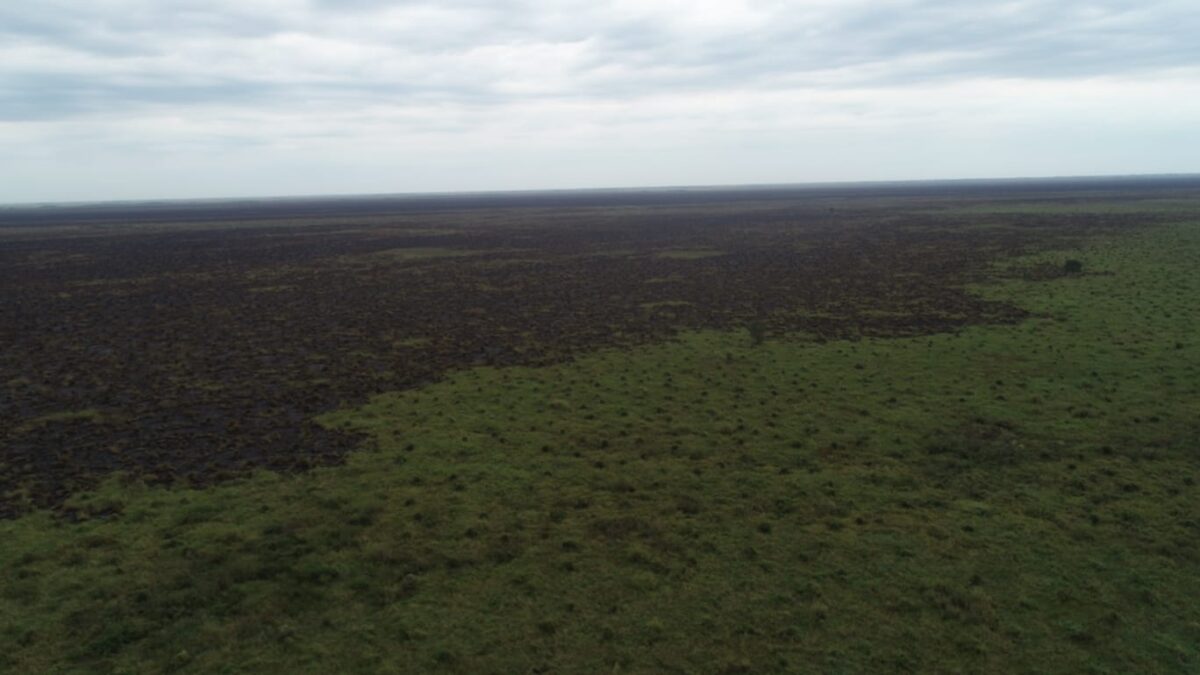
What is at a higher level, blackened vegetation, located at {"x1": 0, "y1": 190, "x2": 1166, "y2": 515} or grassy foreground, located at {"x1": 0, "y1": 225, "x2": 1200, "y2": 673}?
blackened vegetation, located at {"x1": 0, "y1": 190, "x2": 1166, "y2": 515}

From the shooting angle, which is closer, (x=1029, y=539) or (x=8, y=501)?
(x=1029, y=539)

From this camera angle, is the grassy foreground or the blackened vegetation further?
the blackened vegetation

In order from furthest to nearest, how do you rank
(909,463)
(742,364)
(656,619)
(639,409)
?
1. (742,364)
2. (639,409)
3. (909,463)
4. (656,619)

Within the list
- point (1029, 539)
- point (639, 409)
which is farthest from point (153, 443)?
point (1029, 539)

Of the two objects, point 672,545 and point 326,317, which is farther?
point 326,317

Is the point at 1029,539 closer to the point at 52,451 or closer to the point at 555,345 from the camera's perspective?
the point at 555,345
